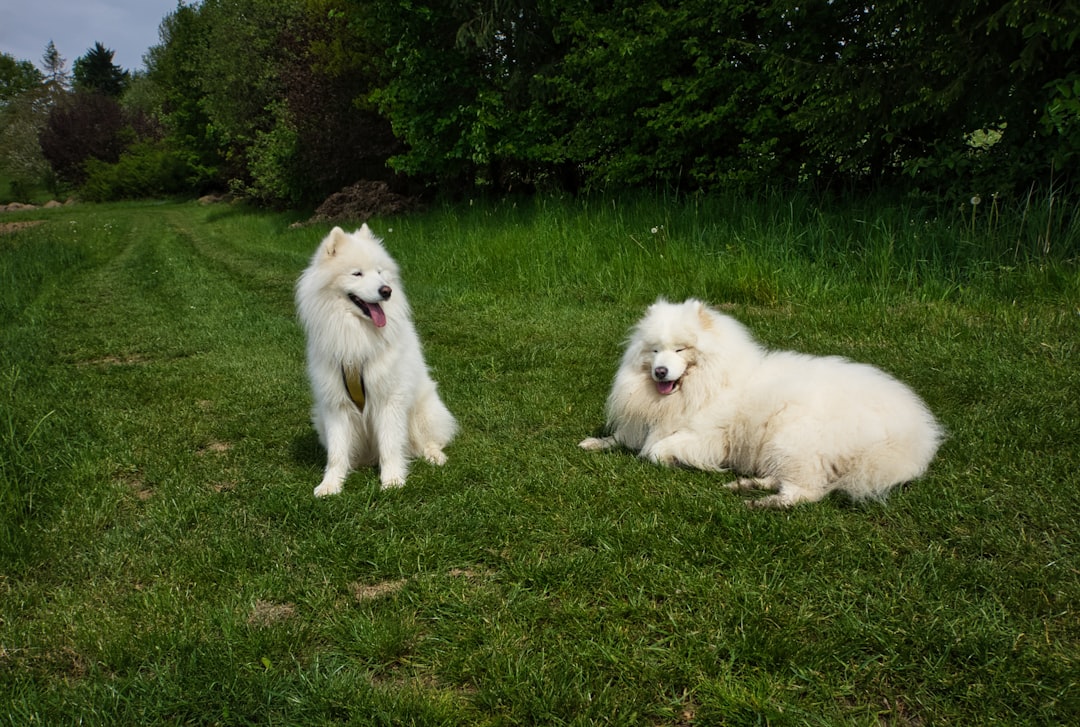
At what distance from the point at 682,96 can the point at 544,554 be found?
9.10 metres

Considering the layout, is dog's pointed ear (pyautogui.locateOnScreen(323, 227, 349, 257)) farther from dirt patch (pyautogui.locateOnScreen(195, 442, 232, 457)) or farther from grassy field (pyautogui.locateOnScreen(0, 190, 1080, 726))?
dirt patch (pyautogui.locateOnScreen(195, 442, 232, 457))

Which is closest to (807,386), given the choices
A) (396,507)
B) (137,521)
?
(396,507)

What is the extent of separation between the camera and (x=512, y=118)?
13500mm

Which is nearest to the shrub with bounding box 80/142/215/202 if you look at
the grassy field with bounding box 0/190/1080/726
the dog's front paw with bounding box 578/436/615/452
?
the grassy field with bounding box 0/190/1080/726

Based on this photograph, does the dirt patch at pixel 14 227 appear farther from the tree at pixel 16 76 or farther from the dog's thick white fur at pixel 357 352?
the tree at pixel 16 76

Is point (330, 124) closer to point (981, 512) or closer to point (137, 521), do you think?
point (137, 521)

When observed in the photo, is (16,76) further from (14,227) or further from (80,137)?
(14,227)

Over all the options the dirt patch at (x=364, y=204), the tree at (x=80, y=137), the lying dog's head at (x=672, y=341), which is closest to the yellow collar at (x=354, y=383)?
the lying dog's head at (x=672, y=341)

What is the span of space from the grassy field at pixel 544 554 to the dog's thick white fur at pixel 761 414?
0.49 ft

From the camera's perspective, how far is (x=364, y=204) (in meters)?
16.3

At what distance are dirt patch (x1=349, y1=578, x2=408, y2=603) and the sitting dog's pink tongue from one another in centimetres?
136

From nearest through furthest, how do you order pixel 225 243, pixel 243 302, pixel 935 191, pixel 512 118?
pixel 935 191
pixel 243 302
pixel 512 118
pixel 225 243

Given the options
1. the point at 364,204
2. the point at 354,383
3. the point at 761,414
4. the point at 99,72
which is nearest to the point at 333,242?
the point at 354,383

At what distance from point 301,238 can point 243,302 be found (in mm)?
5707
